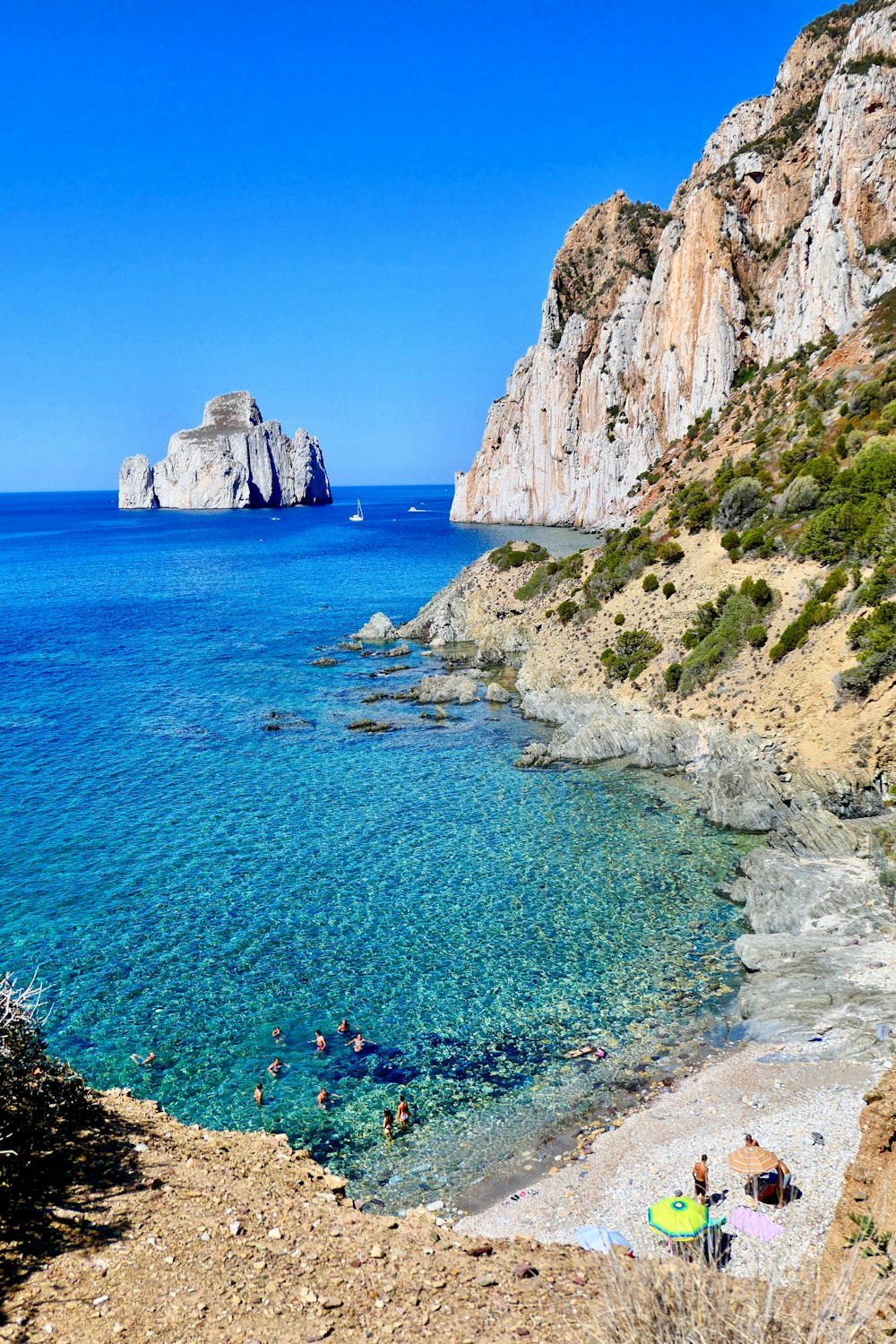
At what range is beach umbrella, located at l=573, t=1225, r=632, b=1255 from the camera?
14288 mm

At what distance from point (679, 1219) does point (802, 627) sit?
28.8 metres

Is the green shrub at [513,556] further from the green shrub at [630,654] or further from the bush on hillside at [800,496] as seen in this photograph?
the bush on hillside at [800,496]

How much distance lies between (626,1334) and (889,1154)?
6201mm

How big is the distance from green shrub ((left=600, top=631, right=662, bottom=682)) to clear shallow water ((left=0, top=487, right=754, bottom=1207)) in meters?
6.22

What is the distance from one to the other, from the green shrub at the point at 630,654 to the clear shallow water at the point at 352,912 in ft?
20.4

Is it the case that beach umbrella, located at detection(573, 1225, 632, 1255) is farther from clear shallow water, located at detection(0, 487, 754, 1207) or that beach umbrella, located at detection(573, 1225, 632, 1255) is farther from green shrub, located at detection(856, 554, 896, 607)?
green shrub, located at detection(856, 554, 896, 607)

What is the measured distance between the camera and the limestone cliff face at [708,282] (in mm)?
68688

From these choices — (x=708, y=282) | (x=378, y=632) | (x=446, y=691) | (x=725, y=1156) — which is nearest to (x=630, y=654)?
(x=446, y=691)

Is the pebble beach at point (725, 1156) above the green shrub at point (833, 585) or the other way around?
the other way around

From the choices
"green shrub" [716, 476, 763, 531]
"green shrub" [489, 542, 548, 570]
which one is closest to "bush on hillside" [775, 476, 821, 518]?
"green shrub" [716, 476, 763, 531]

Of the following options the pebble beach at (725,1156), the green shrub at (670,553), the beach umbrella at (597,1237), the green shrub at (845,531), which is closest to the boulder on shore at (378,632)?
the green shrub at (670,553)

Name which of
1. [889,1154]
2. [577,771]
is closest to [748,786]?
[577,771]

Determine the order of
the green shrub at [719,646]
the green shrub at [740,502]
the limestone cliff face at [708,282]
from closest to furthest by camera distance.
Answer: the green shrub at [719,646]
the green shrub at [740,502]
the limestone cliff face at [708,282]

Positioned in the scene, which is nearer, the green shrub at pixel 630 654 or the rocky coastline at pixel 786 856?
the rocky coastline at pixel 786 856
